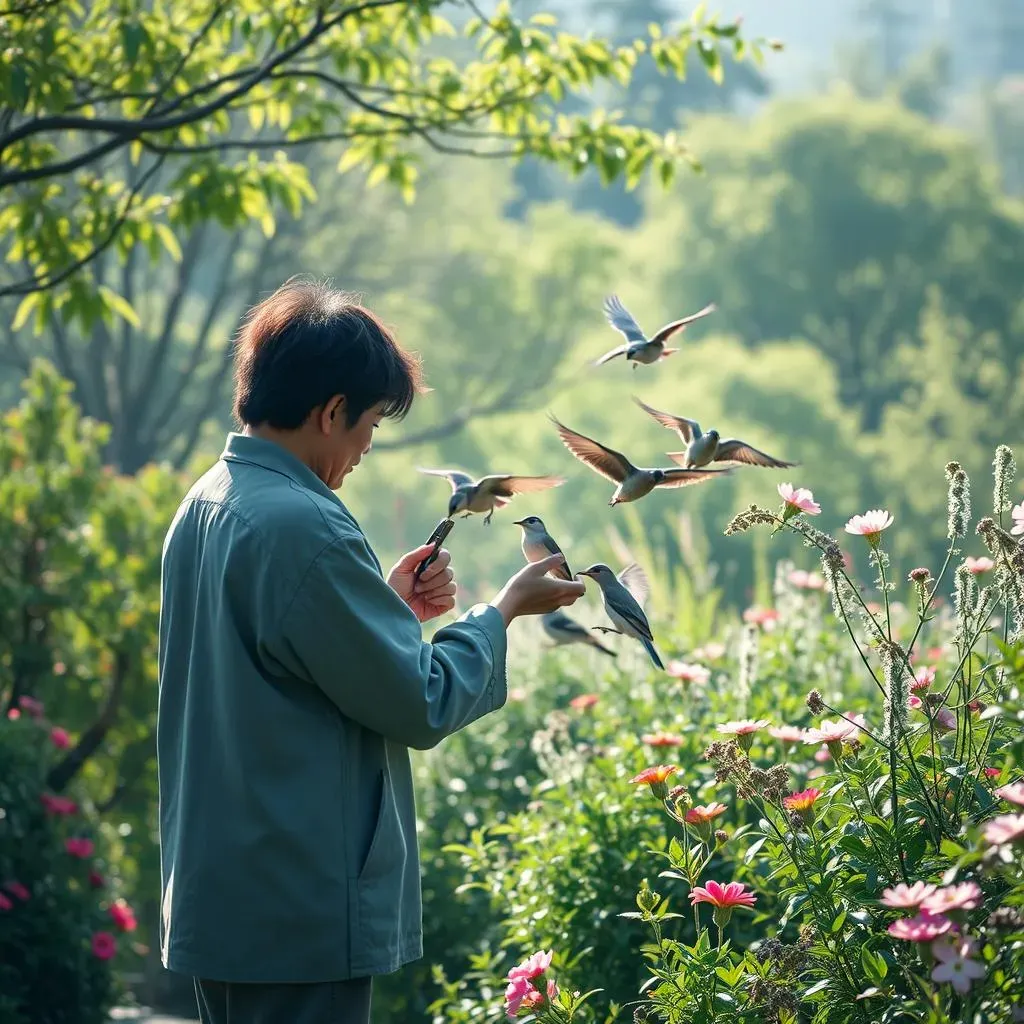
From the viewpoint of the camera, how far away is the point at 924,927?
1.95 metres

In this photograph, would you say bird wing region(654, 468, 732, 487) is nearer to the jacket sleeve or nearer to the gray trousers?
the jacket sleeve

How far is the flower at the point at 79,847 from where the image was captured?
16.1 feet

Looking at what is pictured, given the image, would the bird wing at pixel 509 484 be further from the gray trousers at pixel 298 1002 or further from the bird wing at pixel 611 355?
the gray trousers at pixel 298 1002

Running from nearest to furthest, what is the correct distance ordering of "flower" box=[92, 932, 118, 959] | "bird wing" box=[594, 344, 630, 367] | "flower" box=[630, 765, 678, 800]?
"bird wing" box=[594, 344, 630, 367] < "flower" box=[630, 765, 678, 800] < "flower" box=[92, 932, 118, 959]

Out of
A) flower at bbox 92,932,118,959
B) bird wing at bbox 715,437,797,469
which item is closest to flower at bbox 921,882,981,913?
bird wing at bbox 715,437,797,469

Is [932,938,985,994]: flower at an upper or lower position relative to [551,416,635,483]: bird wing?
lower

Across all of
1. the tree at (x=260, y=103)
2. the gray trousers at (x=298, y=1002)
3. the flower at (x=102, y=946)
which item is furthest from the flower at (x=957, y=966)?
the flower at (x=102, y=946)

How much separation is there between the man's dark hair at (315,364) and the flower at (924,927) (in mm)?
1090

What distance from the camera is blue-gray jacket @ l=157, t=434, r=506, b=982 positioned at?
6.95 ft

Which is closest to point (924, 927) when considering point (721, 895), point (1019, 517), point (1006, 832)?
point (1006, 832)

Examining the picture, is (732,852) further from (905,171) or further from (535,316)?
(905,171)

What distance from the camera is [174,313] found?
12938 mm

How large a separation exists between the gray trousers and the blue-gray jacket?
0.06 metres

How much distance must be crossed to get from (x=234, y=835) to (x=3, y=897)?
8.34ft
